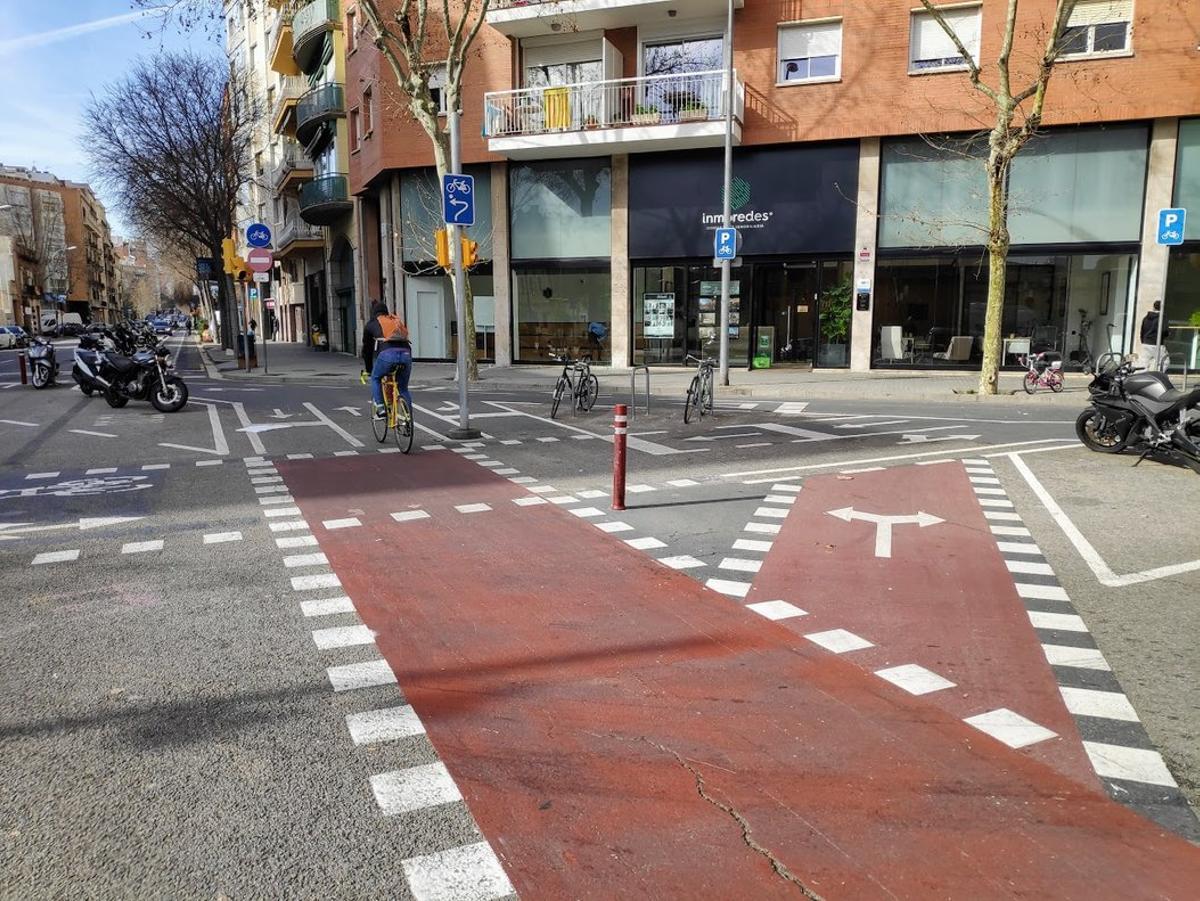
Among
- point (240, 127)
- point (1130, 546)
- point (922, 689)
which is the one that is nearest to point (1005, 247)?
point (1130, 546)

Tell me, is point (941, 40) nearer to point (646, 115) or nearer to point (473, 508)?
point (646, 115)

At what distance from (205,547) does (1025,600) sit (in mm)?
5662

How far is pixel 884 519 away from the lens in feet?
25.1

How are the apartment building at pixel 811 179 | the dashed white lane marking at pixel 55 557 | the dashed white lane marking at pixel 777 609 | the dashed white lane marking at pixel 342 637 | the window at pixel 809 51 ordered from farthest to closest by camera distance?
the window at pixel 809 51 → the apartment building at pixel 811 179 → the dashed white lane marking at pixel 55 557 → the dashed white lane marking at pixel 777 609 → the dashed white lane marking at pixel 342 637

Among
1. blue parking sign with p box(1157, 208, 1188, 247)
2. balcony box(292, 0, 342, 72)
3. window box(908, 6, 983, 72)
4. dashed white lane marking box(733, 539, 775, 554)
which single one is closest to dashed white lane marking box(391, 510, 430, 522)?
dashed white lane marking box(733, 539, 775, 554)

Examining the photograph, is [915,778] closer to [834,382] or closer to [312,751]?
[312,751]

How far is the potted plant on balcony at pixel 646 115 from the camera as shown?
23078 mm

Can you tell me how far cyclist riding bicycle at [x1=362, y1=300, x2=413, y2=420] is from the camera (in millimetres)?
11078

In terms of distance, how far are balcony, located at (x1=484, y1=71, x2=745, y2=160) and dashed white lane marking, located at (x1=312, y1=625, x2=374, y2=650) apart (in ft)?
65.4

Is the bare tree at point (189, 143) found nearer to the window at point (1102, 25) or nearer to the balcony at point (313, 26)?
the balcony at point (313, 26)

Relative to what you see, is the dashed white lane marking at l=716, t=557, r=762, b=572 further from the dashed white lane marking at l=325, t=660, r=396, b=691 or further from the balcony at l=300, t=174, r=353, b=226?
the balcony at l=300, t=174, r=353, b=226

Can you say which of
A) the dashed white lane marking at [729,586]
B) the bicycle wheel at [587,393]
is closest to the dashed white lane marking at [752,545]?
the dashed white lane marking at [729,586]

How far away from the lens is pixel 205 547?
6730 mm

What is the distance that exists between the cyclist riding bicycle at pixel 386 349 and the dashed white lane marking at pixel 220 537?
4.23 meters
